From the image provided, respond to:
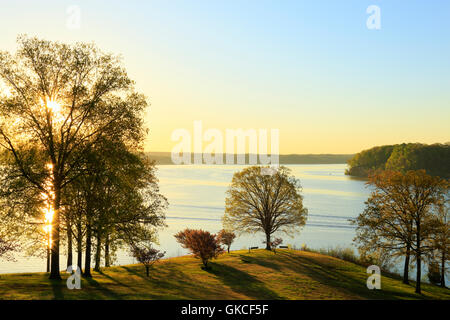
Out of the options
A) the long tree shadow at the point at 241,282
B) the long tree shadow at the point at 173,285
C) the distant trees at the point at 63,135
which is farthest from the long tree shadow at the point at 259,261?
the distant trees at the point at 63,135

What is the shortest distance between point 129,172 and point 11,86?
921 cm

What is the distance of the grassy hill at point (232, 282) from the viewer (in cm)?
2100

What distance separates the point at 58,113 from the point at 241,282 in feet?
65.8

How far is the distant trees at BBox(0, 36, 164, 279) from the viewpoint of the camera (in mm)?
22109

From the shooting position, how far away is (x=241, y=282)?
30516mm

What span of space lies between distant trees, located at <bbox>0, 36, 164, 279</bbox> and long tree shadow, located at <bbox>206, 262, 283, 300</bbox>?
11168 millimetres

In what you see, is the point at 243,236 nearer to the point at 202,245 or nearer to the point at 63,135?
the point at 202,245

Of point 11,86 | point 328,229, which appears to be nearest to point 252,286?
point 11,86

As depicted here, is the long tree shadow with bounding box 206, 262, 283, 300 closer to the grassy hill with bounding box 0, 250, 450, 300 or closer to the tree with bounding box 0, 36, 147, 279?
the grassy hill with bounding box 0, 250, 450, 300

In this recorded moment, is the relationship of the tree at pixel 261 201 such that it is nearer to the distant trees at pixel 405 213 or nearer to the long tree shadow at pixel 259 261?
the long tree shadow at pixel 259 261

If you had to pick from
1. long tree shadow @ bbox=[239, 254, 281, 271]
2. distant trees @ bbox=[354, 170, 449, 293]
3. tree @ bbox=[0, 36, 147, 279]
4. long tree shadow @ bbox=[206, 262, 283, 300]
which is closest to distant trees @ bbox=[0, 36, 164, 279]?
tree @ bbox=[0, 36, 147, 279]

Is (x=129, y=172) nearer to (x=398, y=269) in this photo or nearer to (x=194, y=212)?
(x=398, y=269)

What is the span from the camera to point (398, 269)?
4859 cm
